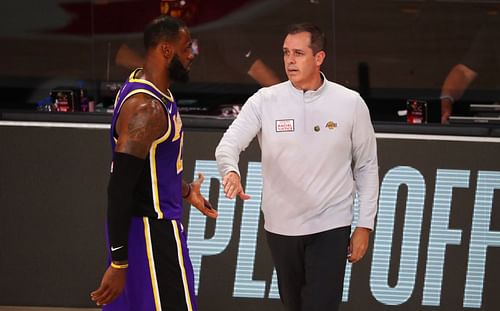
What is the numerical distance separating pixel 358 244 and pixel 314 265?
0.24 meters

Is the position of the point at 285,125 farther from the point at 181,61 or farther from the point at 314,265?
the point at 181,61

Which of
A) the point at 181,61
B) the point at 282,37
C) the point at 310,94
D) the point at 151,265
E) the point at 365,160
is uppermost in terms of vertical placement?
the point at 282,37

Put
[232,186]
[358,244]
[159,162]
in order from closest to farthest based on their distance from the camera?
1. [159,162]
2. [232,186]
3. [358,244]

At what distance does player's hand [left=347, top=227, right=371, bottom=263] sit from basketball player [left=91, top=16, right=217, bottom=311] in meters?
0.96

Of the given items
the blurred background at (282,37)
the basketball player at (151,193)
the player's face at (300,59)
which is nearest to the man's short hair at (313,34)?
the player's face at (300,59)

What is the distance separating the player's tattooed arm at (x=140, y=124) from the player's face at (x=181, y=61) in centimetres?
21

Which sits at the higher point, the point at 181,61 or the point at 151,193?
the point at 181,61

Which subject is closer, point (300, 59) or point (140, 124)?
point (140, 124)

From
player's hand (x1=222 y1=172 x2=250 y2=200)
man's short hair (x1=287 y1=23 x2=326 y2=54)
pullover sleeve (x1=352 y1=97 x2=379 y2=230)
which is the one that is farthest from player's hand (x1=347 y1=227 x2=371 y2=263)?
man's short hair (x1=287 y1=23 x2=326 y2=54)

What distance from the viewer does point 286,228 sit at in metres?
5.55

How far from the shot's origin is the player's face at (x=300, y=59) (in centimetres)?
553

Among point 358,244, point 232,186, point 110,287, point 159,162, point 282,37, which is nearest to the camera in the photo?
point 110,287

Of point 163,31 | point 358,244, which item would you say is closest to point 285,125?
point 358,244

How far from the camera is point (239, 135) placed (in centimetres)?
555
